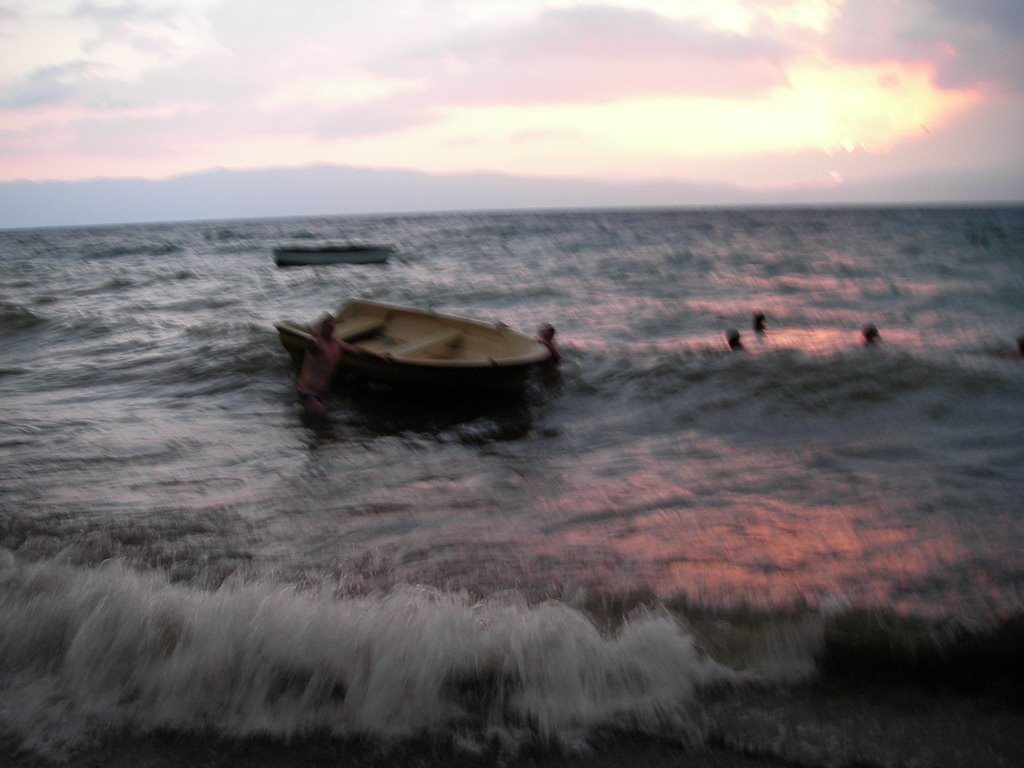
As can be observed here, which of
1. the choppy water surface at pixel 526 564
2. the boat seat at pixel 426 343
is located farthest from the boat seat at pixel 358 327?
the choppy water surface at pixel 526 564

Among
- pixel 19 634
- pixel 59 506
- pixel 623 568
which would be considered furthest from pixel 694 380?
pixel 19 634

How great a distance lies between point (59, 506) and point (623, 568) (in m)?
4.21

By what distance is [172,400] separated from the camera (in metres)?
9.55

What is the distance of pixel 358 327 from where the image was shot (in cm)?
1109

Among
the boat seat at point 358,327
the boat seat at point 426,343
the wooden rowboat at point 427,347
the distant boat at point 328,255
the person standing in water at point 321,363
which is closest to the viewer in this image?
the wooden rowboat at point 427,347

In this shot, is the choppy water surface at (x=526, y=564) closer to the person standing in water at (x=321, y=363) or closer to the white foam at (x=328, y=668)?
the white foam at (x=328, y=668)

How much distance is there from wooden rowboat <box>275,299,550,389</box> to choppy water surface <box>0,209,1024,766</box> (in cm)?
41

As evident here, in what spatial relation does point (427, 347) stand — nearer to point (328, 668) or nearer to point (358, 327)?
point (358, 327)

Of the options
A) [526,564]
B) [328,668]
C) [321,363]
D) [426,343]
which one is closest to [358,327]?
[426,343]

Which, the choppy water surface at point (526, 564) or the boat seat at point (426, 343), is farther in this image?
the boat seat at point (426, 343)

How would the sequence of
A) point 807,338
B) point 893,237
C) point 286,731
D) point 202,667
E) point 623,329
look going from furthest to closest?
point 893,237, point 623,329, point 807,338, point 202,667, point 286,731

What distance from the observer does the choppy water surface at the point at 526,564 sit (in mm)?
3178

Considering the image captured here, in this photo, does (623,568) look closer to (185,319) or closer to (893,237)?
(185,319)

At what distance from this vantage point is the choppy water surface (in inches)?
125
